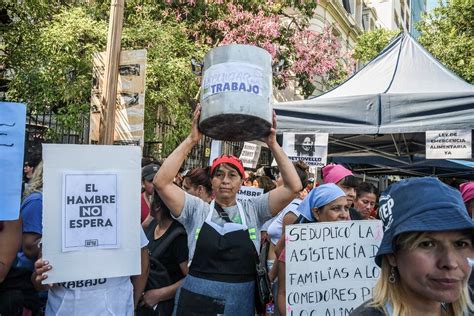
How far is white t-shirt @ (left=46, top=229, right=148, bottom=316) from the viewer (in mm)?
2781

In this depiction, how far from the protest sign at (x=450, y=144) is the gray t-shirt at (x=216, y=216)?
237cm

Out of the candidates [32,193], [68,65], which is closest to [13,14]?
[68,65]

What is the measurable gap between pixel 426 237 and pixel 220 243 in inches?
72.5

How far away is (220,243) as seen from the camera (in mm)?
3176

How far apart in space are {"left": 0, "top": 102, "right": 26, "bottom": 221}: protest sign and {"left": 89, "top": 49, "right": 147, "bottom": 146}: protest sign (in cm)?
313

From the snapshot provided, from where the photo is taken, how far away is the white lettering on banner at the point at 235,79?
269 centimetres

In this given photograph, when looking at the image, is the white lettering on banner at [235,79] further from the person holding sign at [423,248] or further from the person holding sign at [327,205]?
the person holding sign at [423,248]

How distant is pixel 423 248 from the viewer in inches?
59.8

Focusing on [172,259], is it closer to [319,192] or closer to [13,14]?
[319,192]

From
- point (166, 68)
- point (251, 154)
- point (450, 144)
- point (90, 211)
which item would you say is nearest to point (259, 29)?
point (166, 68)

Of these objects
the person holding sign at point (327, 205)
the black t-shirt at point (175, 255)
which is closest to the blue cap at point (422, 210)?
the person holding sign at point (327, 205)

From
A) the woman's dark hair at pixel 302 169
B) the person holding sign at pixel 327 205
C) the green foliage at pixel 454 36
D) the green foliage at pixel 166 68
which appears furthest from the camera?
the green foliage at pixel 454 36

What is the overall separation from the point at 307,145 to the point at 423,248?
3.99 meters

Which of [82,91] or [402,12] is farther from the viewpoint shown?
[402,12]
